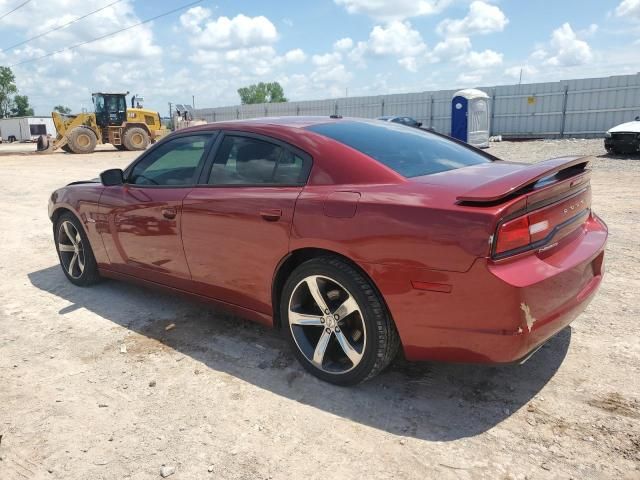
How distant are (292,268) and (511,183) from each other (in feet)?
4.51

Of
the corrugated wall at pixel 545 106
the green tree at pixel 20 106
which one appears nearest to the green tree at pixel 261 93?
the green tree at pixel 20 106

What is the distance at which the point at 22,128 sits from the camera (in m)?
59.9

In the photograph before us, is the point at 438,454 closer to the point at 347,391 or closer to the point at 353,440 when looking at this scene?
the point at 353,440

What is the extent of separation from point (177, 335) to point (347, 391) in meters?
1.50

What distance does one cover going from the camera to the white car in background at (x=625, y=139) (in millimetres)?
15406

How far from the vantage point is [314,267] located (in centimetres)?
291

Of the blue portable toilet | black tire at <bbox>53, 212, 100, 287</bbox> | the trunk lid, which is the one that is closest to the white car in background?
the blue portable toilet

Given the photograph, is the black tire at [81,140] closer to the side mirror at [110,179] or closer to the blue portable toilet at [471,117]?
the blue portable toilet at [471,117]

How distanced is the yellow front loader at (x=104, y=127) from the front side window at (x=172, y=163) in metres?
25.4

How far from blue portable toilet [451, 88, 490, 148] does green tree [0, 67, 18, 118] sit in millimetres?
97750

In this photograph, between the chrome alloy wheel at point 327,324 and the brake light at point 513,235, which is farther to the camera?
the chrome alloy wheel at point 327,324

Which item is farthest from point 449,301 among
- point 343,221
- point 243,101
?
point 243,101

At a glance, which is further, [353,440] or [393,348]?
[393,348]

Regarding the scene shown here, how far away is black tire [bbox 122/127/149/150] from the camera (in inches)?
1086
